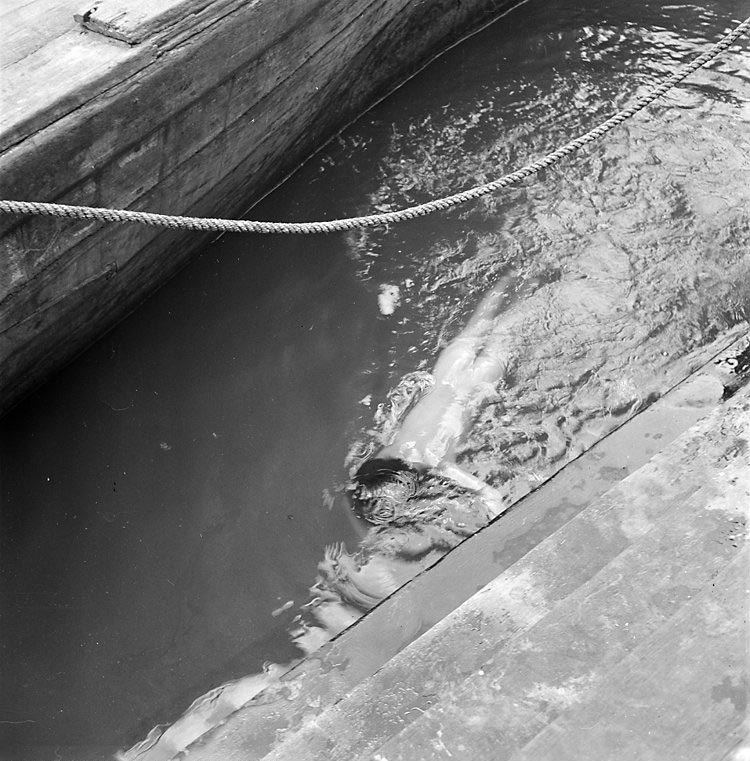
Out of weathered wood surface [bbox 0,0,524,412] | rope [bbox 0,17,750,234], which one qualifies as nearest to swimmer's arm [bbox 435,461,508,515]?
rope [bbox 0,17,750,234]

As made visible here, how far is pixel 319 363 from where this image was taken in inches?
136

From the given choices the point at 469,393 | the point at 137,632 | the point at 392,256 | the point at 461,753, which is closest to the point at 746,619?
the point at 461,753

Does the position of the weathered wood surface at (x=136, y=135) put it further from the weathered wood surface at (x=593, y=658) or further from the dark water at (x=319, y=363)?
the weathered wood surface at (x=593, y=658)

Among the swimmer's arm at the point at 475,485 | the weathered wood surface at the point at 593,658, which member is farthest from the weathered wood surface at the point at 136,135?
the weathered wood surface at the point at 593,658

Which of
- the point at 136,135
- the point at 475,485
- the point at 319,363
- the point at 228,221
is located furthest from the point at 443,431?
the point at 136,135

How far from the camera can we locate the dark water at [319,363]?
2.72m

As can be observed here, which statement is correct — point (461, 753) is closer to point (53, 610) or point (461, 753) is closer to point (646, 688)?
point (646, 688)

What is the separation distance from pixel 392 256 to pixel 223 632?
1796 millimetres

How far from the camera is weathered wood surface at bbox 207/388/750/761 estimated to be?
1883 mm

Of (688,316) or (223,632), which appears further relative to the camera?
(688,316)

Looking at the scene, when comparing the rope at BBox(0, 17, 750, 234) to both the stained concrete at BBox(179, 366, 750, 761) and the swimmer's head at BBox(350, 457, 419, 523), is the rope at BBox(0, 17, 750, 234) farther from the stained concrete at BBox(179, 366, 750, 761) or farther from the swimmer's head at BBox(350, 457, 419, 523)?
the stained concrete at BBox(179, 366, 750, 761)

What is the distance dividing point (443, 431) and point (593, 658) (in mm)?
1290

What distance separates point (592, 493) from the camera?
2.88 m

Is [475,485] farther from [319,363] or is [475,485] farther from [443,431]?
[319,363]
